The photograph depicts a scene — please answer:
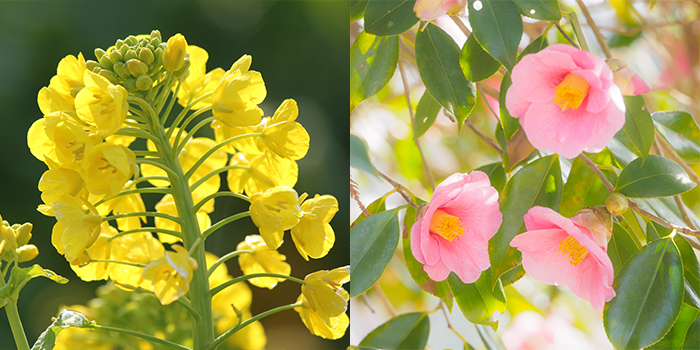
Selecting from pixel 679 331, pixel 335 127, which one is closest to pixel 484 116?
pixel 679 331

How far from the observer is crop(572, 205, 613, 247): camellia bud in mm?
277

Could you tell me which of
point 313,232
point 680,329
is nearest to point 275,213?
point 313,232

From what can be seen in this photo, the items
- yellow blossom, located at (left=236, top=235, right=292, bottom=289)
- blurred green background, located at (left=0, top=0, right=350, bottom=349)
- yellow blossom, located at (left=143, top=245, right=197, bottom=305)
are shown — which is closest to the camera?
yellow blossom, located at (left=143, top=245, right=197, bottom=305)

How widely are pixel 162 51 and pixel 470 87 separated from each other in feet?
0.62

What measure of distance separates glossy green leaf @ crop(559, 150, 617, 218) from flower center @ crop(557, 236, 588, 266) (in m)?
0.03

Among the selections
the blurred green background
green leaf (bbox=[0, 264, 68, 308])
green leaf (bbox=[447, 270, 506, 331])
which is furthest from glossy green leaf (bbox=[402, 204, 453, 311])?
the blurred green background

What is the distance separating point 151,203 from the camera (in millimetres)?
886

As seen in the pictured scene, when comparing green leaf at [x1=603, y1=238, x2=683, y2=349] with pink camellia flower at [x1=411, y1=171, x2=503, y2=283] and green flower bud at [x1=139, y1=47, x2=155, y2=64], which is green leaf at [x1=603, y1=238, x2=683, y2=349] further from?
green flower bud at [x1=139, y1=47, x2=155, y2=64]

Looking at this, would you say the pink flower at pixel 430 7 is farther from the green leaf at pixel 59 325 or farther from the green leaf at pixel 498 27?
the green leaf at pixel 59 325

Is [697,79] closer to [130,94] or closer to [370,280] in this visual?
[370,280]

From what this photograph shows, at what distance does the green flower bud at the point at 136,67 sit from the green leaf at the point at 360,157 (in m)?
0.14

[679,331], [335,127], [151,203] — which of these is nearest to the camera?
[679,331]

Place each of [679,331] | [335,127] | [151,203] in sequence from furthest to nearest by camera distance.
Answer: [335,127] < [151,203] < [679,331]

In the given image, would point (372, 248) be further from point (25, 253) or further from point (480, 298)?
point (25, 253)
